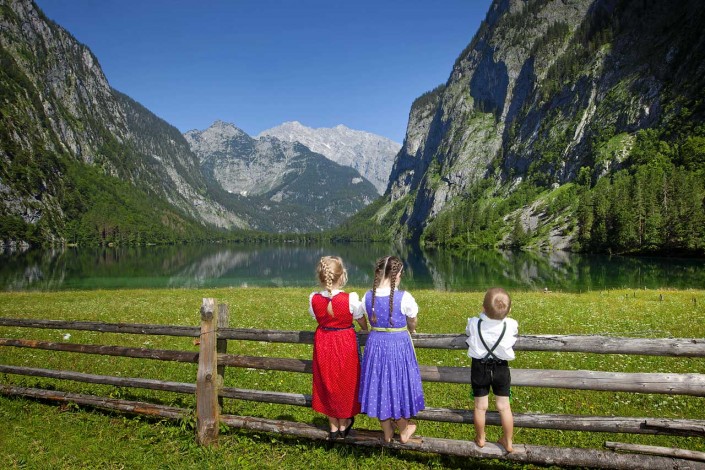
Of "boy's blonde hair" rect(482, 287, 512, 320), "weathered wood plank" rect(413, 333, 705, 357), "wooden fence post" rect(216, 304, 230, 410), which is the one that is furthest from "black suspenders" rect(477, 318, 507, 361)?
"wooden fence post" rect(216, 304, 230, 410)

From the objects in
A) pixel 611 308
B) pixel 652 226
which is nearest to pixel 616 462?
pixel 611 308

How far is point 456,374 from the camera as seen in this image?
292 inches

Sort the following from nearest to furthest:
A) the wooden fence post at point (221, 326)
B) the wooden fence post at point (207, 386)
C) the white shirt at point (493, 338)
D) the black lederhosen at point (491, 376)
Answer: the white shirt at point (493, 338) → the black lederhosen at point (491, 376) → the wooden fence post at point (207, 386) → the wooden fence post at point (221, 326)

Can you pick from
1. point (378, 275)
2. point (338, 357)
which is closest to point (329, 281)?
point (378, 275)

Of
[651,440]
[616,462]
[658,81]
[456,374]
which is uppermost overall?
[658,81]

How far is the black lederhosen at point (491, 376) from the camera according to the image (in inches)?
269

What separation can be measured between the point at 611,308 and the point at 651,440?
18942mm

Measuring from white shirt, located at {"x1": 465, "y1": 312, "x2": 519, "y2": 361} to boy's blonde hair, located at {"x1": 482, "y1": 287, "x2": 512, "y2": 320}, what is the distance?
121 mm

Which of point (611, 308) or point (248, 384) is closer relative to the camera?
point (248, 384)

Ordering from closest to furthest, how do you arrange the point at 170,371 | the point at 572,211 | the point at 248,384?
the point at 248,384 < the point at 170,371 < the point at 572,211

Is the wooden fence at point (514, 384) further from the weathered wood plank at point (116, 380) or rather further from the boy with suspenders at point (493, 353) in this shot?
the boy with suspenders at point (493, 353)

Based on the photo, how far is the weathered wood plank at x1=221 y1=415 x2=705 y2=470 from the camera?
6.63 meters

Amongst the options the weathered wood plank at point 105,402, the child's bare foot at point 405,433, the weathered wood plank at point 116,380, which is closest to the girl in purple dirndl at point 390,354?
the child's bare foot at point 405,433

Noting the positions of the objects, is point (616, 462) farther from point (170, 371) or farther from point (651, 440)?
point (170, 371)
